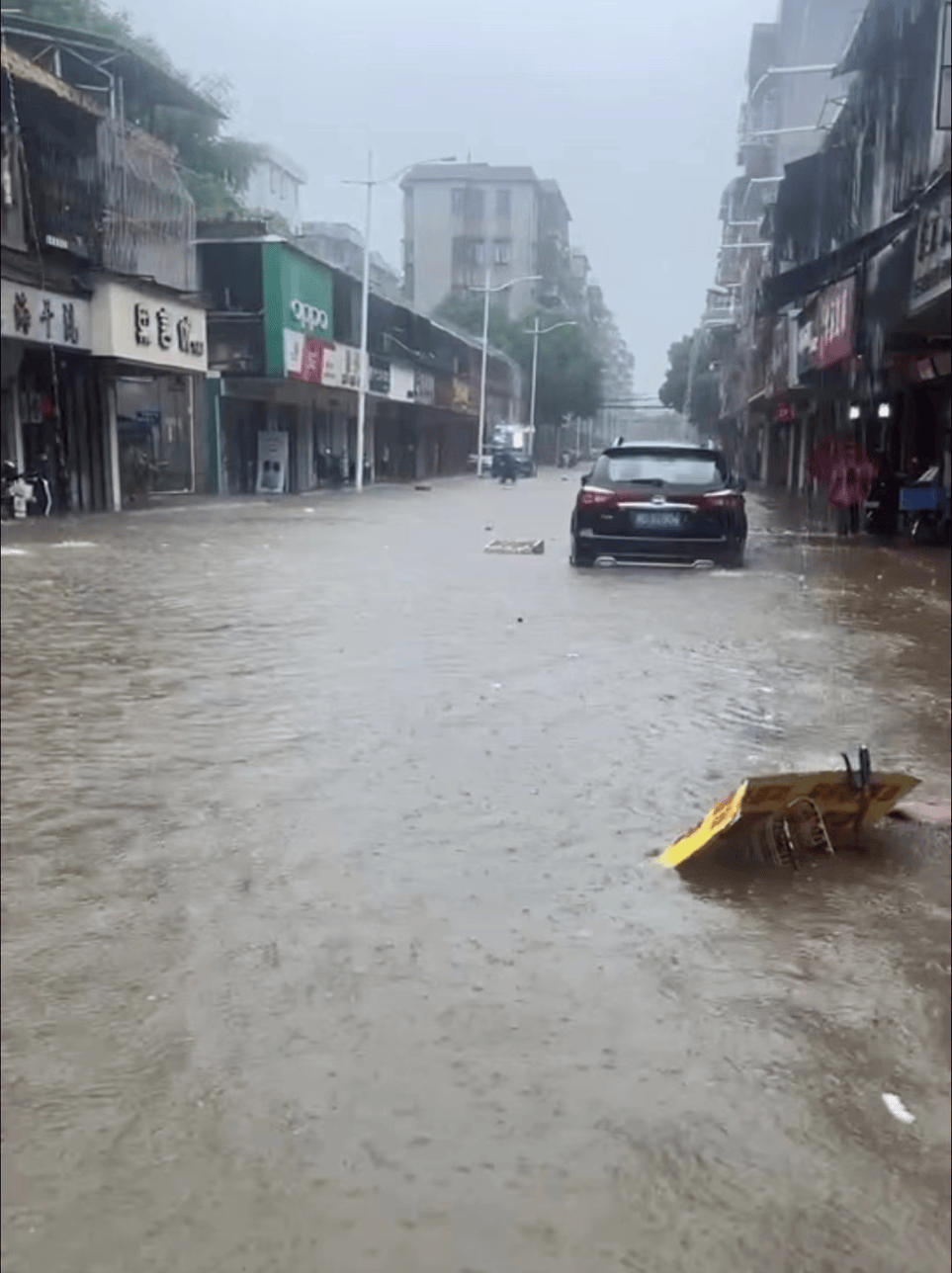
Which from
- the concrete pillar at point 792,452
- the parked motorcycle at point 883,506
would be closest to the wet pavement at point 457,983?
the parked motorcycle at point 883,506

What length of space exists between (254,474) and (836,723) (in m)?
26.6

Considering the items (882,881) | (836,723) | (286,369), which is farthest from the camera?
(286,369)

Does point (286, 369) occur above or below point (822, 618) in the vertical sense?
above

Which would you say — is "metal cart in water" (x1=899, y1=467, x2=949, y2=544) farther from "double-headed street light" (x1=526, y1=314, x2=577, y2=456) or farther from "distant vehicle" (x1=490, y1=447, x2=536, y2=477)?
"distant vehicle" (x1=490, y1=447, x2=536, y2=477)

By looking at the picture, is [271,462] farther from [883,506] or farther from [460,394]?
[460,394]

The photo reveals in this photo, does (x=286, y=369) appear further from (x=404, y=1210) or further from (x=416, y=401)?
(x=404, y=1210)

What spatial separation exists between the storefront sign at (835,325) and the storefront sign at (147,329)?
11.5 m

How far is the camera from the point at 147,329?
22.0 meters

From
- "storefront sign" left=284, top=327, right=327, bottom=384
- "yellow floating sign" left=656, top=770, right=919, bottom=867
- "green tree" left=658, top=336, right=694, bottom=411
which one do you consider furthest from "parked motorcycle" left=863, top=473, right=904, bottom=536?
"storefront sign" left=284, top=327, right=327, bottom=384

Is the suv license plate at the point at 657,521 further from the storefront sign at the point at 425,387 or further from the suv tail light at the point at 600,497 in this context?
the storefront sign at the point at 425,387

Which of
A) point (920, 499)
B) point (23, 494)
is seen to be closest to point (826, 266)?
point (920, 499)

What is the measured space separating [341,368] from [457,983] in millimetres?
31880

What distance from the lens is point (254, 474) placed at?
3077 cm

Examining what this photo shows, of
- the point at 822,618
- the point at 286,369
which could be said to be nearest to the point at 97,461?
the point at 286,369
